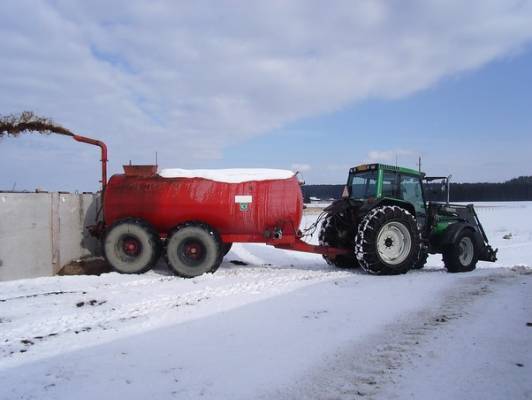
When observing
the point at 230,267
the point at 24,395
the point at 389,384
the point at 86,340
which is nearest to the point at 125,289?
the point at 86,340

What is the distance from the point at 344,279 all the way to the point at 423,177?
3.38 m

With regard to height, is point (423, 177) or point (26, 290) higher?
point (423, 177)

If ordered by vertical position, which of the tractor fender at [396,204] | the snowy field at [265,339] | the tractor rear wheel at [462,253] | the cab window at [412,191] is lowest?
the snowy field at [265,339]

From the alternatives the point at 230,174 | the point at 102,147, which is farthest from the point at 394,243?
the point at 102,147

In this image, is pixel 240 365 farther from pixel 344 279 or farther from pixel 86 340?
pixel 344 279

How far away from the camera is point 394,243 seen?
27.0 ft

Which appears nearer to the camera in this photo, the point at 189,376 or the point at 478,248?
the point at 189,376

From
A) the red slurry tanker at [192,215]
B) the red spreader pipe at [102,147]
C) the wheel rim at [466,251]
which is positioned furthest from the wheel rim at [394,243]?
the red spreader pipe at [102,147]

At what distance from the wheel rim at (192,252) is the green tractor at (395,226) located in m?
2.73

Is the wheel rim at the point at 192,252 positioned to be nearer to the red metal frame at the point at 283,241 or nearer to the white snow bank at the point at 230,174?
the red metal frame at the point at 283,241

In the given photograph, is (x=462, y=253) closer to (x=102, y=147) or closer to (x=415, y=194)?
(x=415, y=194)

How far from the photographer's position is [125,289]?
646 cm

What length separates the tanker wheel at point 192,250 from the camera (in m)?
7.63

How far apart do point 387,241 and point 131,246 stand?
467 cm
